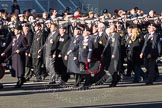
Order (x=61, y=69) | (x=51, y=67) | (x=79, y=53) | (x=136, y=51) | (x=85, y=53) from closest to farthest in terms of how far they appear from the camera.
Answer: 1. (x=85, y=53)
2. (x=79, y=53)
3. (x=51, y=67)
4. (x=61, y=69)
5. (x=136, y=51)

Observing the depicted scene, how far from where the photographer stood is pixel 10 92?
51.2ft

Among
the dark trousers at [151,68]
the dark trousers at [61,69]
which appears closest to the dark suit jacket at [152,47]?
the dark trousers at [151,68]

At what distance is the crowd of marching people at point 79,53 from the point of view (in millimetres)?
16484

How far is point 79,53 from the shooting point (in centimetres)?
1642

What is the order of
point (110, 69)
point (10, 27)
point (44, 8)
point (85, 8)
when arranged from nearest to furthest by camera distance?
1. point (110, 69)
2. point (10, 27)
3. point (44, 8)
4. point (85, 8)

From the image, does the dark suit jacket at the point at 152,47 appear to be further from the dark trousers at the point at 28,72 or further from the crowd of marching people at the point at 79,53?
the dark trousers at the point at 28,72

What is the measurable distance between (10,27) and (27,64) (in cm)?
234

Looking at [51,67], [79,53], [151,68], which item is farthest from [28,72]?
[151,68]

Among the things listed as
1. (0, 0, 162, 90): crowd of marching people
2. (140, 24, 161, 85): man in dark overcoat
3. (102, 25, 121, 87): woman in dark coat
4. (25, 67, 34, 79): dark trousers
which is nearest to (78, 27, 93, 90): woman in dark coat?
(0, 0, 162, 90): crowd of marching people

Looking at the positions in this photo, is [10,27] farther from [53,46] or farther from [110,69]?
[110,69]

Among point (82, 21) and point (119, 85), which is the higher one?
point (82, 21)

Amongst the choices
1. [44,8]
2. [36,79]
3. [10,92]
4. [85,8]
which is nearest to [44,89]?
[10,92]

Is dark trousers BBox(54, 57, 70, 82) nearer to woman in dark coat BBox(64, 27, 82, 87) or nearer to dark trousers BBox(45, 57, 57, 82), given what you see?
dark trousers BBox(45, 57, 57, 82)

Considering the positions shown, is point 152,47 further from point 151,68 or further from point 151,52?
point 151,68
